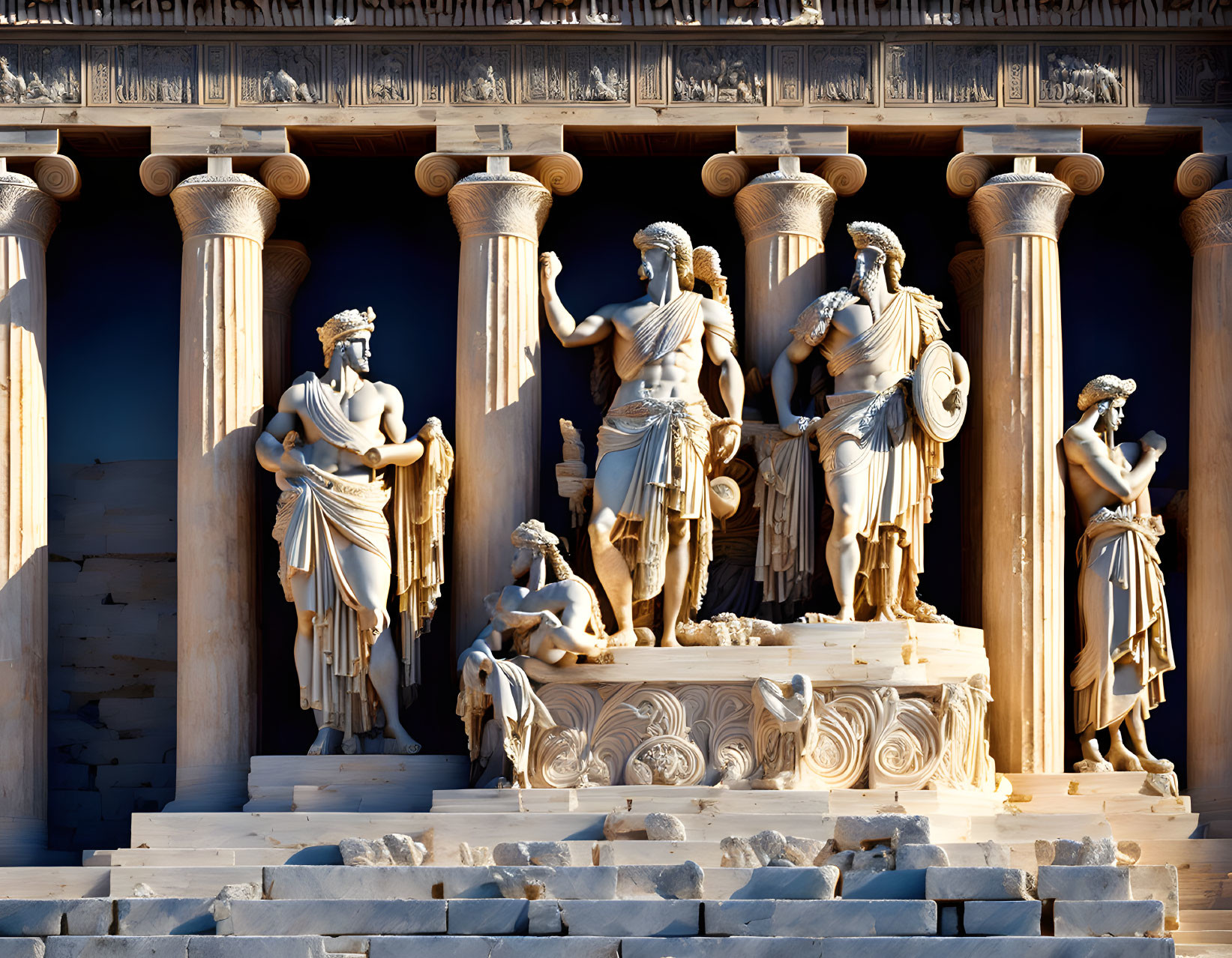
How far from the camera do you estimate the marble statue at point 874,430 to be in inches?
867

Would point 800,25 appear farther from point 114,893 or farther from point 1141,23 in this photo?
point 114,893

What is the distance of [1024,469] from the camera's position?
73.4 ft

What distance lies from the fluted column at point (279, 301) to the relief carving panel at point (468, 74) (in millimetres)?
2037

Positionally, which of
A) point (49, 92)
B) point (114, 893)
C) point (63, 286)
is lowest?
point (114, 893)

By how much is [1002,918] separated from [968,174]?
740 cm

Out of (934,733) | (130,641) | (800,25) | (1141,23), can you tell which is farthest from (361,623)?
(1141,23)

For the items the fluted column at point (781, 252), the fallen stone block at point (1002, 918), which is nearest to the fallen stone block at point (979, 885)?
the fallen stone block at point (1002, 918)

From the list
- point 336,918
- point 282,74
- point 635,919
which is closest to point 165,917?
point 336,918

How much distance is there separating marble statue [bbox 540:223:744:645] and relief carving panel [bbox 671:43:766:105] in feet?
4.17

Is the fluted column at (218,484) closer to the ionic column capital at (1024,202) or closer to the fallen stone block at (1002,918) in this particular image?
the ionic column capital at (1024,202)

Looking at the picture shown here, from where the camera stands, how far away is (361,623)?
21.9m

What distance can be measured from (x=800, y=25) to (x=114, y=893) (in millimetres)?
9140

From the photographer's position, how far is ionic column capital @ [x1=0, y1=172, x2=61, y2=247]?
22.9 meters

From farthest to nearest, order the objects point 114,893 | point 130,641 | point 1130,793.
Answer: point 130,641 < point 1130,793 < point 114,893
